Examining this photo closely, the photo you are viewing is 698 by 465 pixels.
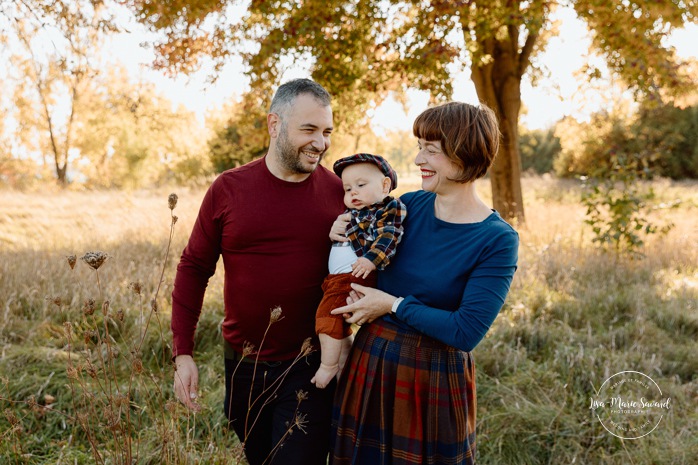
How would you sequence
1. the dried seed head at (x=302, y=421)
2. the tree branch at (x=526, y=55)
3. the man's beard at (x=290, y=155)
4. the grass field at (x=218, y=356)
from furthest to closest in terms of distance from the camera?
1. the tree branch at (x=526, y=55)
2. the grass field at (x=218, y=356)
3. the man's beard at (x=290, y=155)
4. the dried seed head at (x=302, y=421)

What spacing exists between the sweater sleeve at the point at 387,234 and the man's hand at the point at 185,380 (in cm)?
106

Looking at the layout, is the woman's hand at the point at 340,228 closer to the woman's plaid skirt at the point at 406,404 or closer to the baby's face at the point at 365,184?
the baby's face at the point at 365,184

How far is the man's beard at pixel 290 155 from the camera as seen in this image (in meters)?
2.62

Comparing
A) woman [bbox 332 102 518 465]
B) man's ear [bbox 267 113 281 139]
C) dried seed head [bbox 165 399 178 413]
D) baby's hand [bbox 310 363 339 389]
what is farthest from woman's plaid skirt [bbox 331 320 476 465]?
man's ear [bbox 267 113 281 139]

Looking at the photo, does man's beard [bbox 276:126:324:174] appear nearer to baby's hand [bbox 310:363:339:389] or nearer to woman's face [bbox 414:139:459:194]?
woman's face [bbox 414:139:459:194]

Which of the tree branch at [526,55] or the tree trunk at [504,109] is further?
the tree branch at [526,55]

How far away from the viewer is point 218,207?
2732 mm

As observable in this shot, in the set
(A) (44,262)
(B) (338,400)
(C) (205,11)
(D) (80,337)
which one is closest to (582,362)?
(B) (338,400)

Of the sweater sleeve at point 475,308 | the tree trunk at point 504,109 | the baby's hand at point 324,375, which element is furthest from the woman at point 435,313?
the tree trunk at point 504,109

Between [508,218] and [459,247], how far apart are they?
28.4 ft

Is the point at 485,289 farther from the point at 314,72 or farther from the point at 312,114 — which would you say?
the point at 314,72

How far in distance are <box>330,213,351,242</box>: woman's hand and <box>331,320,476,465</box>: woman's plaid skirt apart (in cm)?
42

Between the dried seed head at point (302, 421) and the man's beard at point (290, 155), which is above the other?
the man's beard at point (290, 155)

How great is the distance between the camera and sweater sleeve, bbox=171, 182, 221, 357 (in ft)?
9.02
